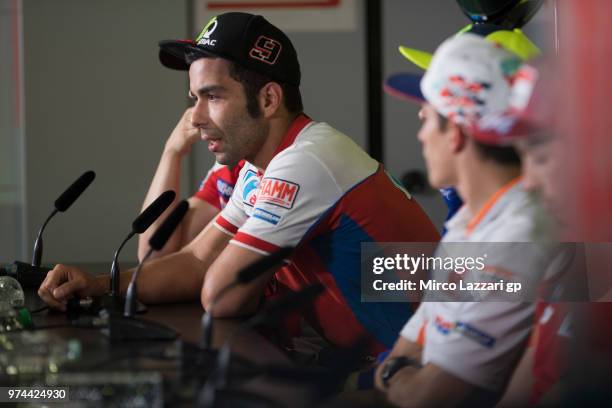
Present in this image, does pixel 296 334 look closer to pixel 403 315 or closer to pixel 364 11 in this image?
pixel 403 315

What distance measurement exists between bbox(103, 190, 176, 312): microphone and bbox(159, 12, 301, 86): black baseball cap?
0.99 ft

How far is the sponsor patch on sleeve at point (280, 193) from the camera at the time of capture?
67.4 inches

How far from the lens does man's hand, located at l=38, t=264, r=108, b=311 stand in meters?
1.77

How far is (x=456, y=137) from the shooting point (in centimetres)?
113

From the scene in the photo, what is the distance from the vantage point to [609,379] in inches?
40.9

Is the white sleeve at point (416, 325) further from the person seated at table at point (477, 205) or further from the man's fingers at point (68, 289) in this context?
the man's fingers at point (68, 289)

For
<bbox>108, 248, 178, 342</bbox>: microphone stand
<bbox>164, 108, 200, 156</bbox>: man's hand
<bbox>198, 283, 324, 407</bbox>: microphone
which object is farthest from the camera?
<bbox>164, 108, 200, 156</bbox>: man's hand

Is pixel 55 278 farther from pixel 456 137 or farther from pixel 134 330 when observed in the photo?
pixel 456 137

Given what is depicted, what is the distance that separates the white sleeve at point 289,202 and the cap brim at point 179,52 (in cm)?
32

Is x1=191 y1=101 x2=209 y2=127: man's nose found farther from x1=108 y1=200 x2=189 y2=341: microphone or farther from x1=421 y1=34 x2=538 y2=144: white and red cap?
x1=421 y1=34 x2=538 y2=144: white and red cap

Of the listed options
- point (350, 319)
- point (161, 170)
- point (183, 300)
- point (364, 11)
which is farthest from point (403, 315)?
point (364, 11)

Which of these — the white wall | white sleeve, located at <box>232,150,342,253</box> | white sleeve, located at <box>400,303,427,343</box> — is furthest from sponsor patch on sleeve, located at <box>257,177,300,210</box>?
the white wall

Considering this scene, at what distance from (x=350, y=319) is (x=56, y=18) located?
2455mm

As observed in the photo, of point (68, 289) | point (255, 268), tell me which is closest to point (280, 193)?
point (68, 289)
